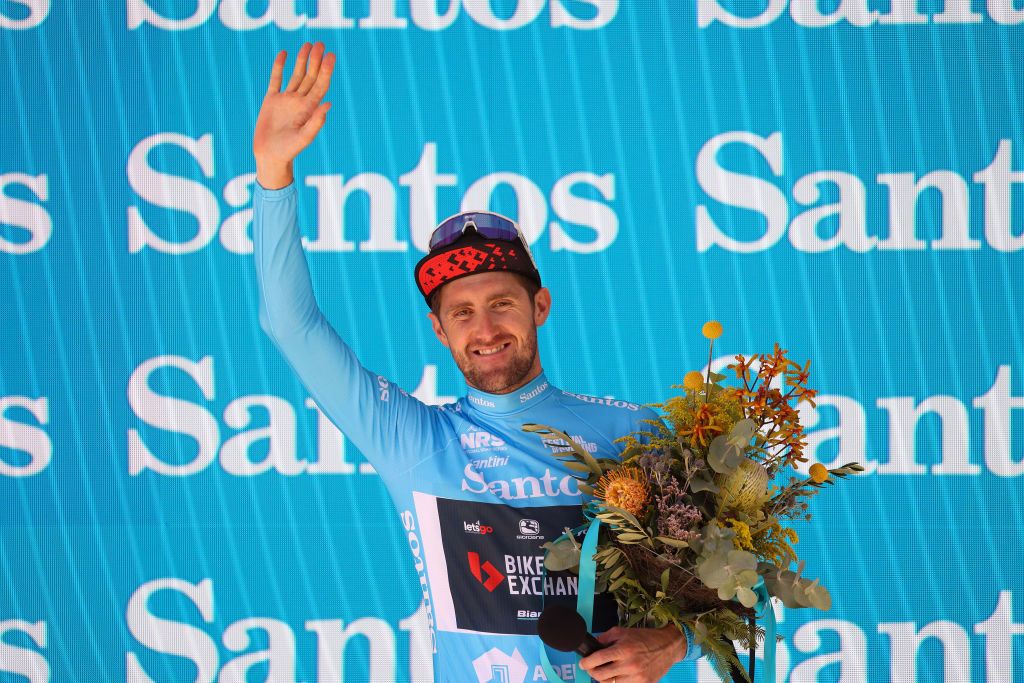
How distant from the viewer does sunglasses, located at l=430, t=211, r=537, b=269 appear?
1826 millimetres

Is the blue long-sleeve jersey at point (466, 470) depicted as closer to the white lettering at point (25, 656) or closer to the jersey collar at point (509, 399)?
the jersey collar at point (509, 399)

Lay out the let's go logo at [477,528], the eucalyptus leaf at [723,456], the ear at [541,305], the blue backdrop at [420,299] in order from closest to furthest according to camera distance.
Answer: the eucalyptus leaf at [723,456] → the let's go logo at [477,528] → the ear at [541,305] → the blue backdrop at [420,299]

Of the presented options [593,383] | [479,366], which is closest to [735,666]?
[479,366]

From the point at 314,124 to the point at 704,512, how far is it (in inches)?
33.8

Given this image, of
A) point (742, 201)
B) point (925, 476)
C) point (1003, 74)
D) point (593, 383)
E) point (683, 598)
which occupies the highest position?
point (1003, 74)

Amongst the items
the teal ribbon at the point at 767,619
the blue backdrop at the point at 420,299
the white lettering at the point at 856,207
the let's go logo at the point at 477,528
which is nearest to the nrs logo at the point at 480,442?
the let's go logo at the point at 477,528

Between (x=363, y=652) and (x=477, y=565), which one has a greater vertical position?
(x=477, y=565)

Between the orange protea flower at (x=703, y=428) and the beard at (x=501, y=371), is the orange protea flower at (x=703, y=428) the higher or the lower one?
the lower one

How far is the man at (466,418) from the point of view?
166 cm

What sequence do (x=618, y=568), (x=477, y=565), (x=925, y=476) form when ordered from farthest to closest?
(x=925, y=476), (x=477, y=565), (x=618, y=568)

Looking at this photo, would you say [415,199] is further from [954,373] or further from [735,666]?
[735,666]

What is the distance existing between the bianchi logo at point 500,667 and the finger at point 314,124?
0.89 m

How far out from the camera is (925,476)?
314cm

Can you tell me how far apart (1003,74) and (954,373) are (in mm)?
951
